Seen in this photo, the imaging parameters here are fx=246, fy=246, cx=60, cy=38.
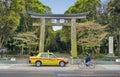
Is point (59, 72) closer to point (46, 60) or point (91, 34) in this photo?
point (46, 60)

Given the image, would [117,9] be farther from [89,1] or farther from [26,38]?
[89,1]

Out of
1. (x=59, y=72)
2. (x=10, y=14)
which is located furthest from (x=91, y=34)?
(x=59, y=72)

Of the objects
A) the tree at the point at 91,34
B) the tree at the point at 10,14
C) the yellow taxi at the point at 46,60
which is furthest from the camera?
the tree at the point at 91,34

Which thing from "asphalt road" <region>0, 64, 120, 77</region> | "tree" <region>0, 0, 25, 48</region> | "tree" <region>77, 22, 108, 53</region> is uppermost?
"tree" <region>0, 0, 25, 48</region>

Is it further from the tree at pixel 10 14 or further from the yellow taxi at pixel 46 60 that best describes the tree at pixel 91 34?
the yellow taxi at pixel 46 60

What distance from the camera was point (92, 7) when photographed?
157 ft

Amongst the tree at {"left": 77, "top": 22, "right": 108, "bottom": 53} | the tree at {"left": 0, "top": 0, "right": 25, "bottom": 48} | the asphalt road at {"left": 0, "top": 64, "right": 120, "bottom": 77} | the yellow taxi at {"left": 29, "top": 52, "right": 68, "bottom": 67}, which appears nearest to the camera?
the asphalt road at {"left": 0, "top": 64, "right": 120, "bottom": 77}

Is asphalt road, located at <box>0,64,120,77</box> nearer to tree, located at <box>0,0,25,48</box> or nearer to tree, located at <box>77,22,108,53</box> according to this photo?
tree, located at <box>0,0,25,48</box>

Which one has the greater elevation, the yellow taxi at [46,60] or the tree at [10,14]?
the tree at [10,14]

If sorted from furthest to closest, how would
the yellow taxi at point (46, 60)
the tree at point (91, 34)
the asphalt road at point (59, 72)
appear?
1. the tree at point (91, 34)
2. the yellow taxi at point (46, 60)
3. the asphalt road at point (59, 72)

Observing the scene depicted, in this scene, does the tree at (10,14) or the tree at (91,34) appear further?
the tree at (91,34)

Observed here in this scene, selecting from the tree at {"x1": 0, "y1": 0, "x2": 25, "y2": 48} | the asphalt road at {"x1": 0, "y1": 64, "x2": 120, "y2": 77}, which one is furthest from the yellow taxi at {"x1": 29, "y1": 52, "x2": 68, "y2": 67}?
the tree at {"x1": 0, "y1": 0, "x2": 25, "y2": 48}

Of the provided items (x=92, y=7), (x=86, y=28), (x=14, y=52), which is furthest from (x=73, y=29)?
(x=14, y=52)

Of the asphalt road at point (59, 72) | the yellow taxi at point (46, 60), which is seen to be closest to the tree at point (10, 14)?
the yellow taxi at point (46, 60)
